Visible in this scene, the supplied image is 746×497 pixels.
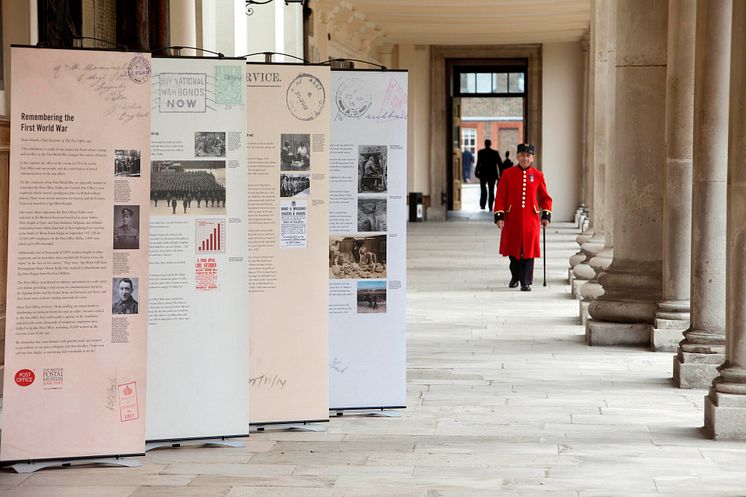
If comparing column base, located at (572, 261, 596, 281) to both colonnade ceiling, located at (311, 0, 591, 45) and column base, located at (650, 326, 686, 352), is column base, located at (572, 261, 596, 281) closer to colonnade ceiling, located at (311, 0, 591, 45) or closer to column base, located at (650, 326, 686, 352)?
column base, located at (650, 326, 686, 352)

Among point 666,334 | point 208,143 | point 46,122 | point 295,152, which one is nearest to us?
point 46,122

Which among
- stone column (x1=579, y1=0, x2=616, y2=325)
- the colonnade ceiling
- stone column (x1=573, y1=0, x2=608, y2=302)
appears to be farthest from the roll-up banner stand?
the colonnade ceiling

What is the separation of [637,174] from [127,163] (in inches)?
196

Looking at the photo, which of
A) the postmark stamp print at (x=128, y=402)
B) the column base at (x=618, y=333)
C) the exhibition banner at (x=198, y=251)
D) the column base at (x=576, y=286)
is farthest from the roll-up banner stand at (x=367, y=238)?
the column base at (x=576, y=286)

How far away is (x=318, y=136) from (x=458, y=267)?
10360mm

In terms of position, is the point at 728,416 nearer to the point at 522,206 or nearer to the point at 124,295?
the point at 124,295

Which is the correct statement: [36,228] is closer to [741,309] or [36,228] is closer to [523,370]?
[741,309]

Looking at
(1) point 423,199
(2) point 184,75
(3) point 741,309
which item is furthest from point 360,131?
(1) point 423,199

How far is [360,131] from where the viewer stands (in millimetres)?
6688

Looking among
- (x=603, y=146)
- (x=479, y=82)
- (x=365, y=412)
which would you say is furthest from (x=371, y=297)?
(x=479, y=82)

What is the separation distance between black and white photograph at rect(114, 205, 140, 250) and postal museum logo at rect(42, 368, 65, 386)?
0.61m

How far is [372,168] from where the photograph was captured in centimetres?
673

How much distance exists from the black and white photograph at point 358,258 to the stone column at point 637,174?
3275 mm

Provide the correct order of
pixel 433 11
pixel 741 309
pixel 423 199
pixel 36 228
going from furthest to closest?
1. pixel 423 199
2. pixel 433 11
3. pixel 741 309
4. pixel 36 228
